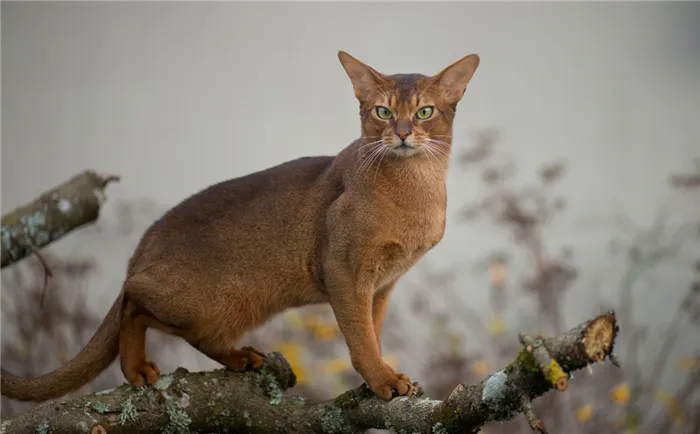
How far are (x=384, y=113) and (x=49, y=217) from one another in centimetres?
205

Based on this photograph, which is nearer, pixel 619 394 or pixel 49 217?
pixel 49 217

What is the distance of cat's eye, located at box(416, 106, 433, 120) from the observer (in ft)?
9.97

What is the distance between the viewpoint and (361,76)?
124 inches

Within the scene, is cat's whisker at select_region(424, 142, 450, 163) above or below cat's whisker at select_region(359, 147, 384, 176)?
above

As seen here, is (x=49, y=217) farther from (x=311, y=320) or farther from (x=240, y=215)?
(x=311, y=320)

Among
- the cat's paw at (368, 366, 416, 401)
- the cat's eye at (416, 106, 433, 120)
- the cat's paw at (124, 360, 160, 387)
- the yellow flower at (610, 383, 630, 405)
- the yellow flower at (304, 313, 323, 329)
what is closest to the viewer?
the cat's paw at (368, 366, 416, 401)

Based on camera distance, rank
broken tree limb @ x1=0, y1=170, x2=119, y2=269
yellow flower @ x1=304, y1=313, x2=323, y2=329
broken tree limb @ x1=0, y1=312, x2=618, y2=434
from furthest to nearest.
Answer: yellow flower @ x1=304, y1=313, x2=323, y2=329 → broken tree limb @ x1=0, y1=170, x2=119, y2=269 → broken tree limb @ x1=0, y1=312, x2=618, y2=434

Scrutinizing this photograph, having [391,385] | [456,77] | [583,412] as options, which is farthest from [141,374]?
[583,412]

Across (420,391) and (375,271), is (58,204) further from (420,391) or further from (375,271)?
(420,391)

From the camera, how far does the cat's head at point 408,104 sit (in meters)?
3.01

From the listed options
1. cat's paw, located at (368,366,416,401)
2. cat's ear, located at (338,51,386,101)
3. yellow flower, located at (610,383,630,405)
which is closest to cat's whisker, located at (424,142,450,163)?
cat's ear, located at (338,51,386,101)

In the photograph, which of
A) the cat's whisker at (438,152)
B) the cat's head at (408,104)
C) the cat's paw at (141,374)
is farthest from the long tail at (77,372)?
the cat's whisker at (438,152)

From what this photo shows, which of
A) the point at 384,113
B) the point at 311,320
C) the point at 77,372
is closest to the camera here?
the point at 384,113

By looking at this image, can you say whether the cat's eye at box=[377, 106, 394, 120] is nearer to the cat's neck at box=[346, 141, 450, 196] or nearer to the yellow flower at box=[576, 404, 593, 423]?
the cat's neck at box=[346, 141, 450, 196]
